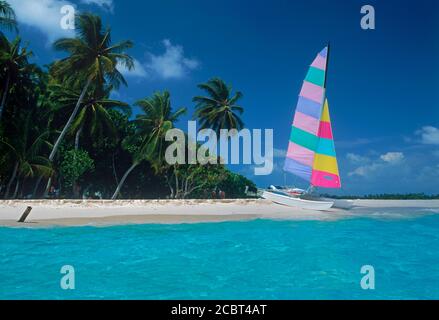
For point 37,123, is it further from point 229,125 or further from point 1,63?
point 229,125

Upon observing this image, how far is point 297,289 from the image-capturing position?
6090mm

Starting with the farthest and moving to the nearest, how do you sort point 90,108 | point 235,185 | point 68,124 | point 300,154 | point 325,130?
point 235,185
point 90,108
point 68,124
point 325,130
point 300,154

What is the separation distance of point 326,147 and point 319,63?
534 centimetres

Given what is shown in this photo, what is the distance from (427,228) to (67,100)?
24684mm

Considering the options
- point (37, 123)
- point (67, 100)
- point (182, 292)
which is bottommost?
point (182, 292)

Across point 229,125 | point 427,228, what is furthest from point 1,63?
point 427,228

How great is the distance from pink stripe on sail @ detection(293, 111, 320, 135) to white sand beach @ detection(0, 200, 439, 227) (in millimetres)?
5002

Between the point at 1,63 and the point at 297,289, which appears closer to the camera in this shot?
the point at 297,289

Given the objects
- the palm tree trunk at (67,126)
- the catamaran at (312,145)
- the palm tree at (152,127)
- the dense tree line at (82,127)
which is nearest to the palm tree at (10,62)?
the dense tree line at (82,127)

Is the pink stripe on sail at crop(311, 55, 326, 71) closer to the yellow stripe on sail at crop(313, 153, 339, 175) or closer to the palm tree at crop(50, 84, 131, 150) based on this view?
the yellow stripe on sail at crop(313, 153, 339, 175)

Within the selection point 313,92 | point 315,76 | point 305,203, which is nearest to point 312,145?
point 313,92

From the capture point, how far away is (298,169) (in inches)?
806

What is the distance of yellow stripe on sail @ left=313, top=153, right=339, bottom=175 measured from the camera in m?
20.4

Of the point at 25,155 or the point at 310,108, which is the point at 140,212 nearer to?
the point at 25,155
